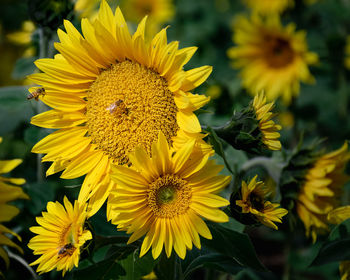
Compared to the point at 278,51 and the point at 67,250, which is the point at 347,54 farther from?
the point at 67,250

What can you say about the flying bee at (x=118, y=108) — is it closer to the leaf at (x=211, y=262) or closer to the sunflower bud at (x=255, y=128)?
the sunflower bud at (x=255, y=128)

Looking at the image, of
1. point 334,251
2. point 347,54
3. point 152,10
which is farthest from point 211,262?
point 152,10

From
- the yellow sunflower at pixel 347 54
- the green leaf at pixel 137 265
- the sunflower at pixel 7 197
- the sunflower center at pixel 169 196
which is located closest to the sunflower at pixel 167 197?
the sunflower center at pixel 169 196

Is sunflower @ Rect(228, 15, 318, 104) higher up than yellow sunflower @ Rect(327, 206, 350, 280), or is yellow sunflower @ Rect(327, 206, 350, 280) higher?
sunflower @ Rect(228, 15, 318, 104)

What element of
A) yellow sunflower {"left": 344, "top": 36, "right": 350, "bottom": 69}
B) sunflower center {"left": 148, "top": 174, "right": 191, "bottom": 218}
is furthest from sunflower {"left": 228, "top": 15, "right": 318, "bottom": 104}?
sunflower center {"left": 148, "top": 174, "right": 191, "bottom": 218}

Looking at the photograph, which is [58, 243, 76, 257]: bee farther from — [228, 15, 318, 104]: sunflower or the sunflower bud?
[228, 15, 318, 104]: sunflower
